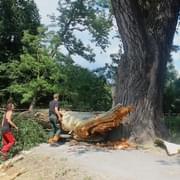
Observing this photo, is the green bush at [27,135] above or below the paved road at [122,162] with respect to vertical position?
above

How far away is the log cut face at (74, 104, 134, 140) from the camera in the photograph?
15406 mm

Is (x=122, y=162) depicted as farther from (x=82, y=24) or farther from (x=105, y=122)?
(x=82, y=24)

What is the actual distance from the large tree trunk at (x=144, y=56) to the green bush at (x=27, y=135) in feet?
9.11

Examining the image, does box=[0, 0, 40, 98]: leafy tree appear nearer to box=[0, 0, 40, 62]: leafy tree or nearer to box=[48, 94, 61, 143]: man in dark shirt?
box=[0, 0, 40, 62]: leafy tree

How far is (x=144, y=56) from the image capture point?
51.0 ft

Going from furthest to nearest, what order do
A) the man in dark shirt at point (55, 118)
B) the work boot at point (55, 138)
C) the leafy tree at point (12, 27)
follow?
the leafy tree at point (12, 27) → the man in dark shirt at point (55, 118) → the work boot at point (55, 138)

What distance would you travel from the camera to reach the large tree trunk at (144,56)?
15.5 metres

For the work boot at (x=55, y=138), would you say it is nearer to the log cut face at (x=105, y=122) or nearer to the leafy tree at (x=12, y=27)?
the log cut face at (x=105, y=122)

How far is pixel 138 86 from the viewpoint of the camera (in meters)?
15.7

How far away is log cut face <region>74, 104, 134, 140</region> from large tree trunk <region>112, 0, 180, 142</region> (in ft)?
1.56

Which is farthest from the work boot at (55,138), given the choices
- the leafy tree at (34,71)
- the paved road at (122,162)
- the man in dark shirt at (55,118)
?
the leafy tree at (34,71)

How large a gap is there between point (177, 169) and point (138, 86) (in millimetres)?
4342

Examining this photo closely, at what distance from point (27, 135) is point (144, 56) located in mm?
4357

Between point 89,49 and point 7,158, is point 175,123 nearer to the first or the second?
point 7,158
